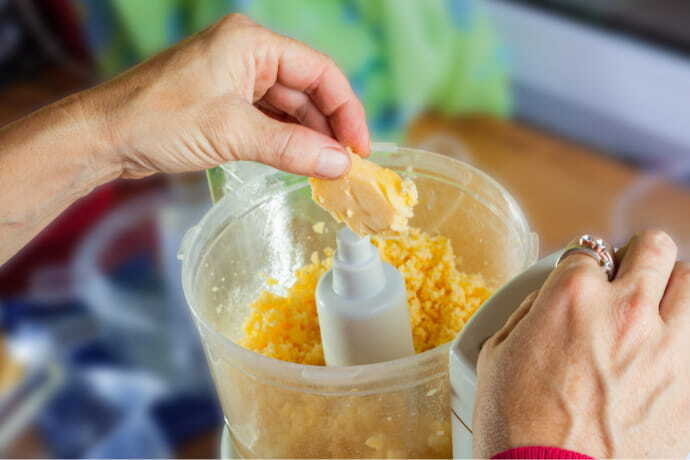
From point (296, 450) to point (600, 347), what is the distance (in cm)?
21

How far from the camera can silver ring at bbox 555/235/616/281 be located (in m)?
0.45

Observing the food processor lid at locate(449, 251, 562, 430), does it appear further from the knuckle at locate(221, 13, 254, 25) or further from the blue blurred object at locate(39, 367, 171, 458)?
the blue blurred object at locate(39, 367, 171, 458)

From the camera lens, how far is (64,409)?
132cm

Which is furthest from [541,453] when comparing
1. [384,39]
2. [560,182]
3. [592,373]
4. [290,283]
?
[560,182]

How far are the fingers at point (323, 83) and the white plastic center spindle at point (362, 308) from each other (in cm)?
13

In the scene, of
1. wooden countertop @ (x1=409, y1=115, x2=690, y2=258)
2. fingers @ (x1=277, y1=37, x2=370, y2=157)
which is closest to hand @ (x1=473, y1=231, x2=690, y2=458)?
fingers @ (x1=277, y1=37, x2=370, y2=157)

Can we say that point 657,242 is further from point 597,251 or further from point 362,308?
point 362,308

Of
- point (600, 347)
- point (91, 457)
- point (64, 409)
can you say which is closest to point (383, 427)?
point (600, 347)

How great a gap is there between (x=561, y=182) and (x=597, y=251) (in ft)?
4.04

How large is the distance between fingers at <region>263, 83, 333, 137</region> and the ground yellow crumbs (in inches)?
5.2

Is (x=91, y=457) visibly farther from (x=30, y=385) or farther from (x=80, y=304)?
(x=80, y=304)

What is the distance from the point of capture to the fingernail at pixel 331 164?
0.53 metres

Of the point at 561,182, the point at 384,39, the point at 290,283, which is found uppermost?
the point at 290,283

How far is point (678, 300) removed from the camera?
1.43ft
